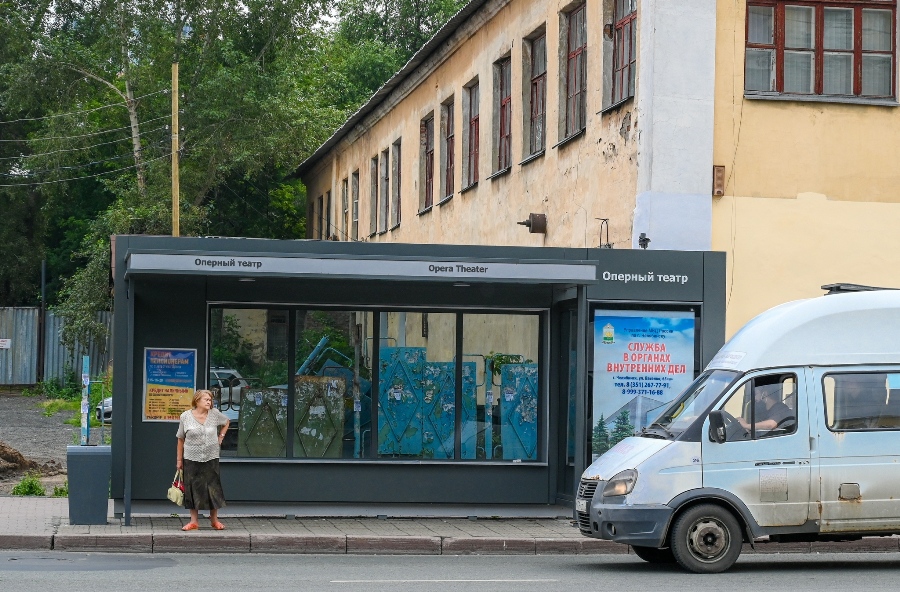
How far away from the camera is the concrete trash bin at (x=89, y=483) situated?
46.5 ft

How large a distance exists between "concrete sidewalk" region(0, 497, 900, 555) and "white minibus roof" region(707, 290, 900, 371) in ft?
A: 8.72

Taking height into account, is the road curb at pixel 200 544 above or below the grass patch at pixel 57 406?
below

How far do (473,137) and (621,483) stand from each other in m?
15.7

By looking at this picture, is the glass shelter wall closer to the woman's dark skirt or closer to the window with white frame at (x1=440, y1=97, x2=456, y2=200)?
the woman's dark skirt

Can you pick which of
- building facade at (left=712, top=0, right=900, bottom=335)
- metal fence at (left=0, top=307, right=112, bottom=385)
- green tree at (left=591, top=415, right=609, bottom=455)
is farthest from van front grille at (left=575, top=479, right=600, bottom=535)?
metal fence at (left=0, top=307, right=112, bottom=385)

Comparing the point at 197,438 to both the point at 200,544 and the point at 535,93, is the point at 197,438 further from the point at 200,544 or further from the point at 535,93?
the point at 535,93

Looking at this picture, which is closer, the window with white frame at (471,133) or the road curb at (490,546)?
the road curb at (490,546)

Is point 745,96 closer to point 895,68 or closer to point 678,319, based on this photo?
point 895,68

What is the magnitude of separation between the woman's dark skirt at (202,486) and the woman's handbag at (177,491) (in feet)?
0.23

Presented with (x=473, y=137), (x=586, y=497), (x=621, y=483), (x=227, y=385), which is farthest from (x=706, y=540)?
(x=473, y=137)

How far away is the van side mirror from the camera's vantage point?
1191 cm

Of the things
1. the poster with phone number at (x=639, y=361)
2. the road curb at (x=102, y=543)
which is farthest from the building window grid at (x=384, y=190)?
the road curb at (x=102, y=543)

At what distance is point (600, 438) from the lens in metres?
15.9

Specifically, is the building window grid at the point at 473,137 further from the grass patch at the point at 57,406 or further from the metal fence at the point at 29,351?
the metal fence at the point at 29,351
